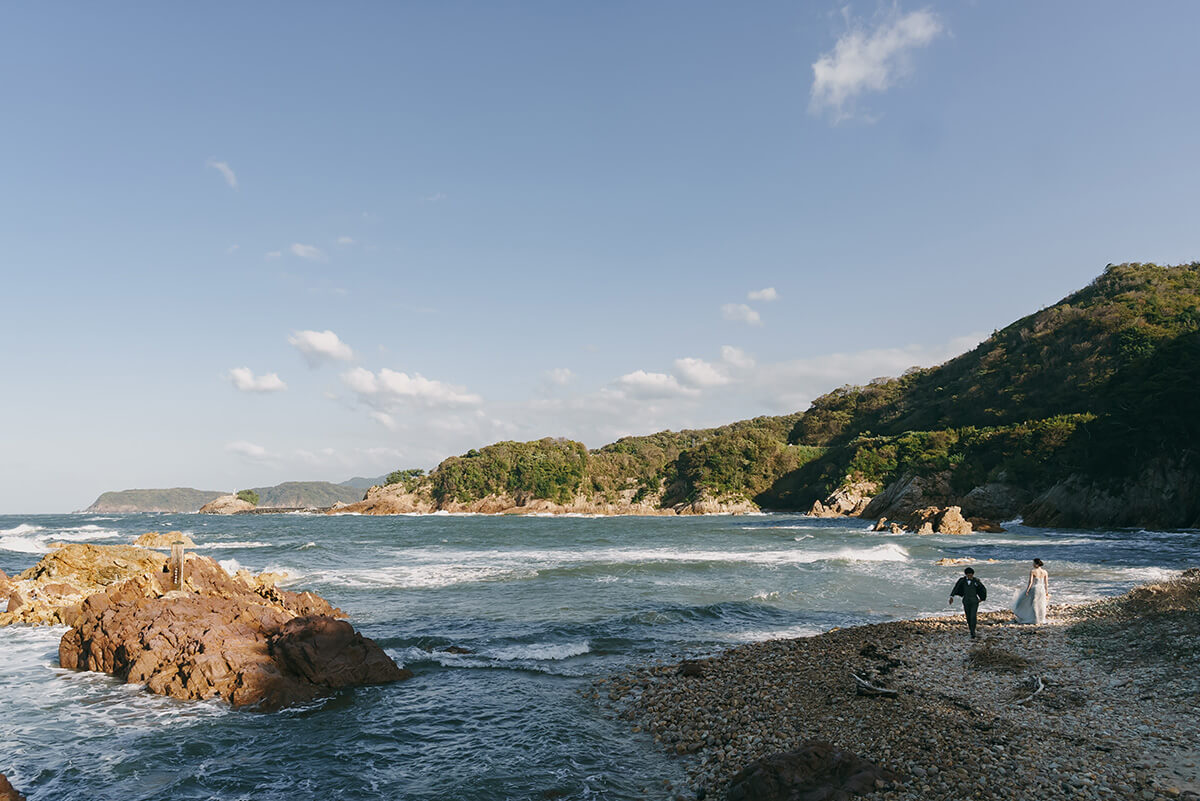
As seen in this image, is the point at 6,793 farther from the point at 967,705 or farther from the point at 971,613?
the point at 971,613

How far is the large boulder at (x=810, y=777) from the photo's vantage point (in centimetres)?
672

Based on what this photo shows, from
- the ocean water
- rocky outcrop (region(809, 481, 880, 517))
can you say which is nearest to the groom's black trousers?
the ocean water

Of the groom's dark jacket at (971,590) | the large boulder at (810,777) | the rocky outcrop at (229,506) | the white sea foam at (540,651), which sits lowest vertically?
the rocky outcrop at (229,506)

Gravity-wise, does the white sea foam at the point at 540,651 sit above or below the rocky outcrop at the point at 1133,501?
below

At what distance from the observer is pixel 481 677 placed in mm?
13703

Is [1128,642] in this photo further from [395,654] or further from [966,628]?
[395,654]

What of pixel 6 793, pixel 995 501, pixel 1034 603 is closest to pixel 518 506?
pixel 995 501

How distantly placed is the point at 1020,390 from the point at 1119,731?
94572 millimetres

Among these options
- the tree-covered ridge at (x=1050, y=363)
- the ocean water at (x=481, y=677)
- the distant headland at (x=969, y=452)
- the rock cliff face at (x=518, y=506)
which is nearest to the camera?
the ocean water at (x=481, y=677)

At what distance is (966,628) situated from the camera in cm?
1577

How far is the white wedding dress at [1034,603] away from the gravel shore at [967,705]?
36 centimetres

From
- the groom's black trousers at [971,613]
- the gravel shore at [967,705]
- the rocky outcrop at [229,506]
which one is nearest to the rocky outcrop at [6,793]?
the gravel shore at [967,705]

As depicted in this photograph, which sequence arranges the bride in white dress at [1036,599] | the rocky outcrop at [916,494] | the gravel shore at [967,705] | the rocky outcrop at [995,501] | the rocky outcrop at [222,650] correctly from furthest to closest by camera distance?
the rocky outcrop at [916,494], the rocky outcrop at [995,501], the bride in white dress at [1036,599], the rocky outcrop at [222,650], the gravel shore at [967,705]

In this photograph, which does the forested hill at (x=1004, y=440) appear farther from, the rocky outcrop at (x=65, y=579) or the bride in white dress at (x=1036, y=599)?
the rocky outcrop at (x=65, y=579)
